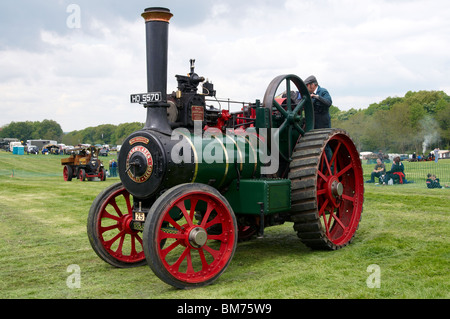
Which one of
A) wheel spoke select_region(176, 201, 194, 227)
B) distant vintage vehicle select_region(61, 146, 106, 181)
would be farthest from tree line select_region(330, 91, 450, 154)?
wheel spoke select_region(176, 201, 194, 227)

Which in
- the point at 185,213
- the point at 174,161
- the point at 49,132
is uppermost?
the point at 49,132

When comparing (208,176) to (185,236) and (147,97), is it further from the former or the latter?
(147,97)

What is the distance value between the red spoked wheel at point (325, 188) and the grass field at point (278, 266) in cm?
26

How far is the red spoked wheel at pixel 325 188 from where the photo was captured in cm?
575

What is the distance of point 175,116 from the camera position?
5.38 m

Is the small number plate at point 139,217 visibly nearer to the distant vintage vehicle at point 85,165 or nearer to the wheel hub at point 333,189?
the wheel hub at point 333,189

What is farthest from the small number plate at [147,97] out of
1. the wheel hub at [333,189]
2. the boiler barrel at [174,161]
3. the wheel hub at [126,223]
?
the wheel hub at [333,189]

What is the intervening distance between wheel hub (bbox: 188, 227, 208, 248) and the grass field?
0.43m

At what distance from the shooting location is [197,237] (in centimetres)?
455

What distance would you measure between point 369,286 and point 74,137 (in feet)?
437

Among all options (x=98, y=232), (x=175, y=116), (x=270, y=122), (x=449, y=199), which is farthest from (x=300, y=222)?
(x=449, y=199)

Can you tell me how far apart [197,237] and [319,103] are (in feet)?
11.4

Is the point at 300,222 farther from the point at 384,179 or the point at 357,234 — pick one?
the point at 384,179

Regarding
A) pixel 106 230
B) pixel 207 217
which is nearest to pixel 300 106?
pixel 207 217
